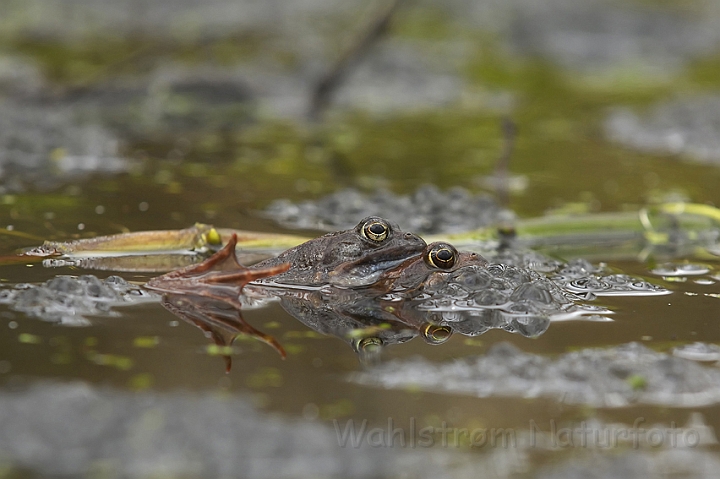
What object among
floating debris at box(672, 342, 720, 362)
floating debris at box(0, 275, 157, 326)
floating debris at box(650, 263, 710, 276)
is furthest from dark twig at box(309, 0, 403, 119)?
floating debris at box(672, 342, 720, 362)

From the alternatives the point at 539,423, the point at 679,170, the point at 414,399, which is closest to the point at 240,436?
the point at 414,399

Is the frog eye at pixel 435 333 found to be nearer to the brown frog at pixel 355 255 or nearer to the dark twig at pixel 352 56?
the brown frog at pixel 355 255

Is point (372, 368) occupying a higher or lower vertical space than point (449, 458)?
higher

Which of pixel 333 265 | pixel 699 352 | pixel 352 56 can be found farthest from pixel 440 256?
pixel 352 56

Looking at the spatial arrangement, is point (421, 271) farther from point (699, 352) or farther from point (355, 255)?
point (699, 352)

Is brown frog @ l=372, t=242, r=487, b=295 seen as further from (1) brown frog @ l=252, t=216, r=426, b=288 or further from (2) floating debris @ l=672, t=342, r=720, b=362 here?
(2) floating debris @ l=672, t=342, r=720, b=362

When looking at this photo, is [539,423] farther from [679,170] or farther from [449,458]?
[679,170]
